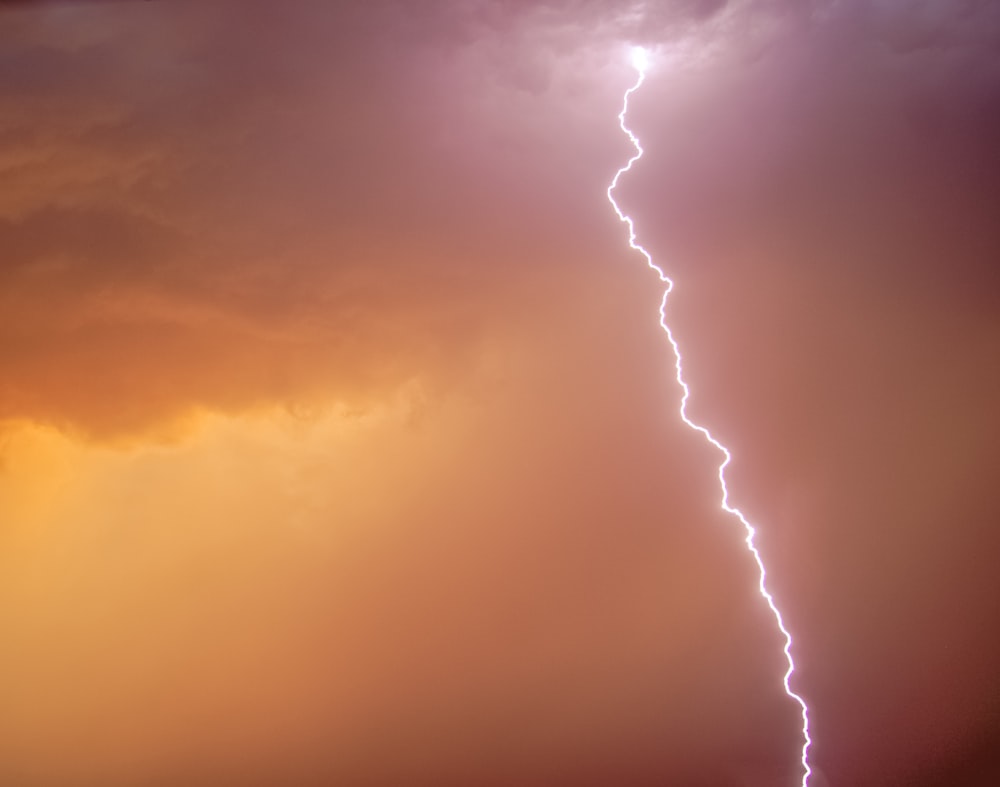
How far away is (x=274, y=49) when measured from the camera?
8461 millimetres

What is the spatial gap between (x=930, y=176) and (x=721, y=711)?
5.40 metres

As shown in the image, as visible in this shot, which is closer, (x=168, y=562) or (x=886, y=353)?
(x=886, y=353)

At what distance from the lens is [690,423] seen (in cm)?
915

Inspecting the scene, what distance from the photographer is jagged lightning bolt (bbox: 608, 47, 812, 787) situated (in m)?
8.51

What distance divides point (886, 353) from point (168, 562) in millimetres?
7552

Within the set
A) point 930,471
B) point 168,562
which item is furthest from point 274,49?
point 930,471

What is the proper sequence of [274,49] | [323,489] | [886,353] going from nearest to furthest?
[274,49], [886,353], [323,489]

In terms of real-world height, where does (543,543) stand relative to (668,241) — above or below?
below

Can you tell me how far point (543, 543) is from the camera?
30.7 ft

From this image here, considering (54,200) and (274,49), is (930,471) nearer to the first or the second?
(274,49)

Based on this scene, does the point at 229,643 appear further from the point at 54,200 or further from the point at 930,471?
the point at 930,471

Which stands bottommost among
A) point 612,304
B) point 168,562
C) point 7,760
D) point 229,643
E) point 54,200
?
point 7,760

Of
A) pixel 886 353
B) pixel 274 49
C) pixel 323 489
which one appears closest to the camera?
pixel 274 49

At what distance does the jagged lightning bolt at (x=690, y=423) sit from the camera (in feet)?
27.9
